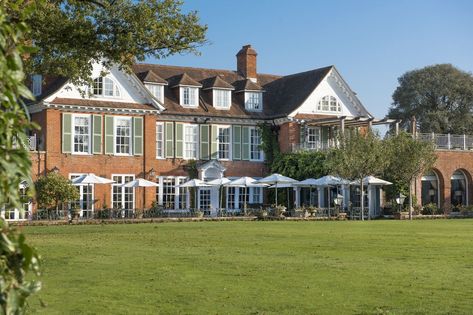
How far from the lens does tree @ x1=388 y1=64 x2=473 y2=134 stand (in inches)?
2724

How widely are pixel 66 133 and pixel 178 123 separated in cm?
701

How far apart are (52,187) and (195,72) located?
15.5 metres

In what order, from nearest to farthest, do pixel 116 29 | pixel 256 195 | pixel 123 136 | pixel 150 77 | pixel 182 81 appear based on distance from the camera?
pixel 116 29
pixel 123 136
pixel 150 77
pixel 182 81
pixel 256 195

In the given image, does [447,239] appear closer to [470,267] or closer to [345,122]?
[470,267]

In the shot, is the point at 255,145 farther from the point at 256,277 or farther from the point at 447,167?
the point at 256,277

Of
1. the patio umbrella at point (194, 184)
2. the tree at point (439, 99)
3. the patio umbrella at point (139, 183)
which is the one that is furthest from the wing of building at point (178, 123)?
the tree at point (439, 99)

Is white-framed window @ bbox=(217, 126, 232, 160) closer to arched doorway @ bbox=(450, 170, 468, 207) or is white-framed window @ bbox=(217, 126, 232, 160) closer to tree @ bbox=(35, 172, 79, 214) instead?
tree @ bbox=(35, 172, 79, 214)

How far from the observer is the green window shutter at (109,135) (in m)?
39.3

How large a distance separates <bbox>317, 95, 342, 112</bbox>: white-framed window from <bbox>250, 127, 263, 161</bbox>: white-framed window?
3.96m

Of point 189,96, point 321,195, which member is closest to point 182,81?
point 189,96

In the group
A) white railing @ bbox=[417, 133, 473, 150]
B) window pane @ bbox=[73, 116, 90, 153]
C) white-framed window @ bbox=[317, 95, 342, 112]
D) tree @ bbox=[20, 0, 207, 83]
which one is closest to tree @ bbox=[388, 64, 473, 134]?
white railing @ bbox=[417, 133, 473, 150]

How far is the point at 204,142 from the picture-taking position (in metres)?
43.4

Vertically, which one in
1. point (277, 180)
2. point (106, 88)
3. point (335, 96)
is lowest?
point (277, 180)

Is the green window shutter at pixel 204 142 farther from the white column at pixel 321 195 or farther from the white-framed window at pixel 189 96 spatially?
the white column at pixel 321 195
